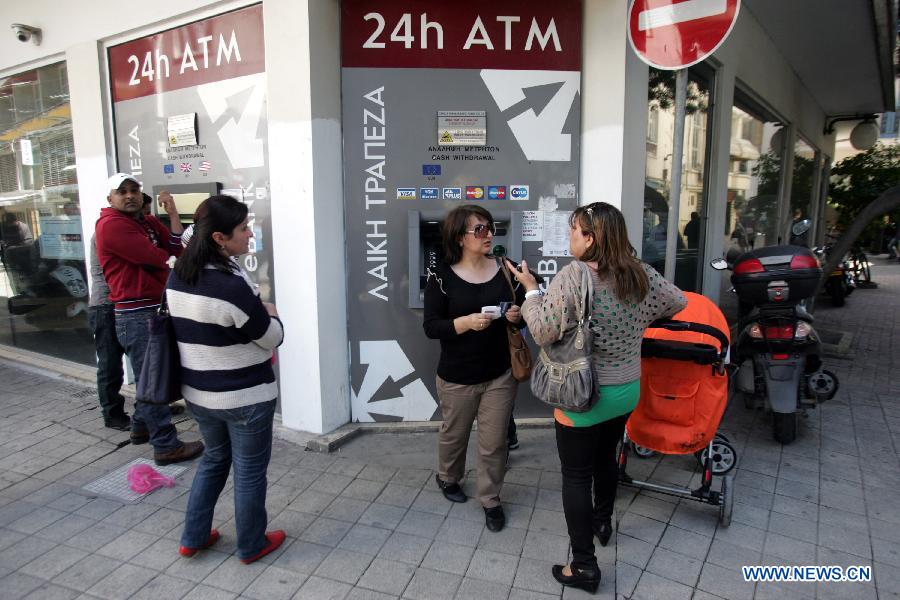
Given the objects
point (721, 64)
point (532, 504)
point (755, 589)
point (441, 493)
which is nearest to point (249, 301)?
point (441, 493)

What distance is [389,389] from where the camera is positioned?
397 centimetres

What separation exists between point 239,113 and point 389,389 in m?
2.23

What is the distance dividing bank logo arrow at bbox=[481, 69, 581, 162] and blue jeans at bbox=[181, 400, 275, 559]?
245 cm

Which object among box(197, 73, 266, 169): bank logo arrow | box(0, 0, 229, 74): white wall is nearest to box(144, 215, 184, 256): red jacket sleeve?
box(197, 73, 266, 169): bank logo arrow

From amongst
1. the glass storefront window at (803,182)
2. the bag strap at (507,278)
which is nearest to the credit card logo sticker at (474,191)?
the bag strap at (507,278)

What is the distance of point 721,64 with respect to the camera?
517cm

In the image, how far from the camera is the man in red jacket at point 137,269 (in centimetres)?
342

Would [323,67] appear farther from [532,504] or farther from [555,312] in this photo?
[532,504]

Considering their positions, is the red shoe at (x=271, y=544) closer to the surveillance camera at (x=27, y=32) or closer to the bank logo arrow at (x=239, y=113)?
the bank logo arrow at (x=239, y=113)

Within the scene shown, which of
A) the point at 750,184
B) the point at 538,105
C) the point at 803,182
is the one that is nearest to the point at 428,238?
the point at 538,105

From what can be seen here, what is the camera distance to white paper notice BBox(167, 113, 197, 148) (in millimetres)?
4133

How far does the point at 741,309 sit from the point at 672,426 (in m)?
2.31

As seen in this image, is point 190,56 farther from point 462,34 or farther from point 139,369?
point 139,369

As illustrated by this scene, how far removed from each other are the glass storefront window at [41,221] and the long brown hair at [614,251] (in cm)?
517
